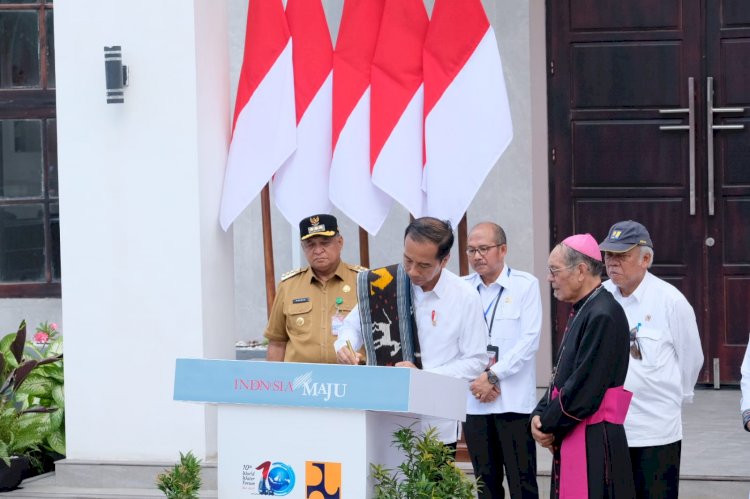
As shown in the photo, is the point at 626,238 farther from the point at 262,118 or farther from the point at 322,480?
the point at 262,118

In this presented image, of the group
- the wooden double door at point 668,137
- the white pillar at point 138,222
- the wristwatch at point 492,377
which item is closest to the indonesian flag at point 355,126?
the white pillar at point 138,222

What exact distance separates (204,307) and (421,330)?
2.40 meters

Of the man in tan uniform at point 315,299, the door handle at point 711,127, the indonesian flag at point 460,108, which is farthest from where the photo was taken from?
the door handle at point 711,127

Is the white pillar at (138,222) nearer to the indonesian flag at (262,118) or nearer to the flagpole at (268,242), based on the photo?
the indonesian flag at (262,118)

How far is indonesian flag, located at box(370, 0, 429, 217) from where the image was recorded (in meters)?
7.28

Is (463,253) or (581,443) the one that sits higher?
(463,253)

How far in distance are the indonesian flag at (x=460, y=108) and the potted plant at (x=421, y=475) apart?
8.89 ft

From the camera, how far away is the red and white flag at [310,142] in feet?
24.5

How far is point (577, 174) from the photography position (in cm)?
935

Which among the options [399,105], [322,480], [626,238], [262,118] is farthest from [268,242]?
[322,480]

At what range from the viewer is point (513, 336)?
20.1 feet

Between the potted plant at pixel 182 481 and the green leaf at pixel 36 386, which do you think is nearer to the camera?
the potted plant at pixel 182 481

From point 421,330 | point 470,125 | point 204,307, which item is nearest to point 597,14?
point 470,125

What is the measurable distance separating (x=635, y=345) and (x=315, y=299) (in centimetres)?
159
